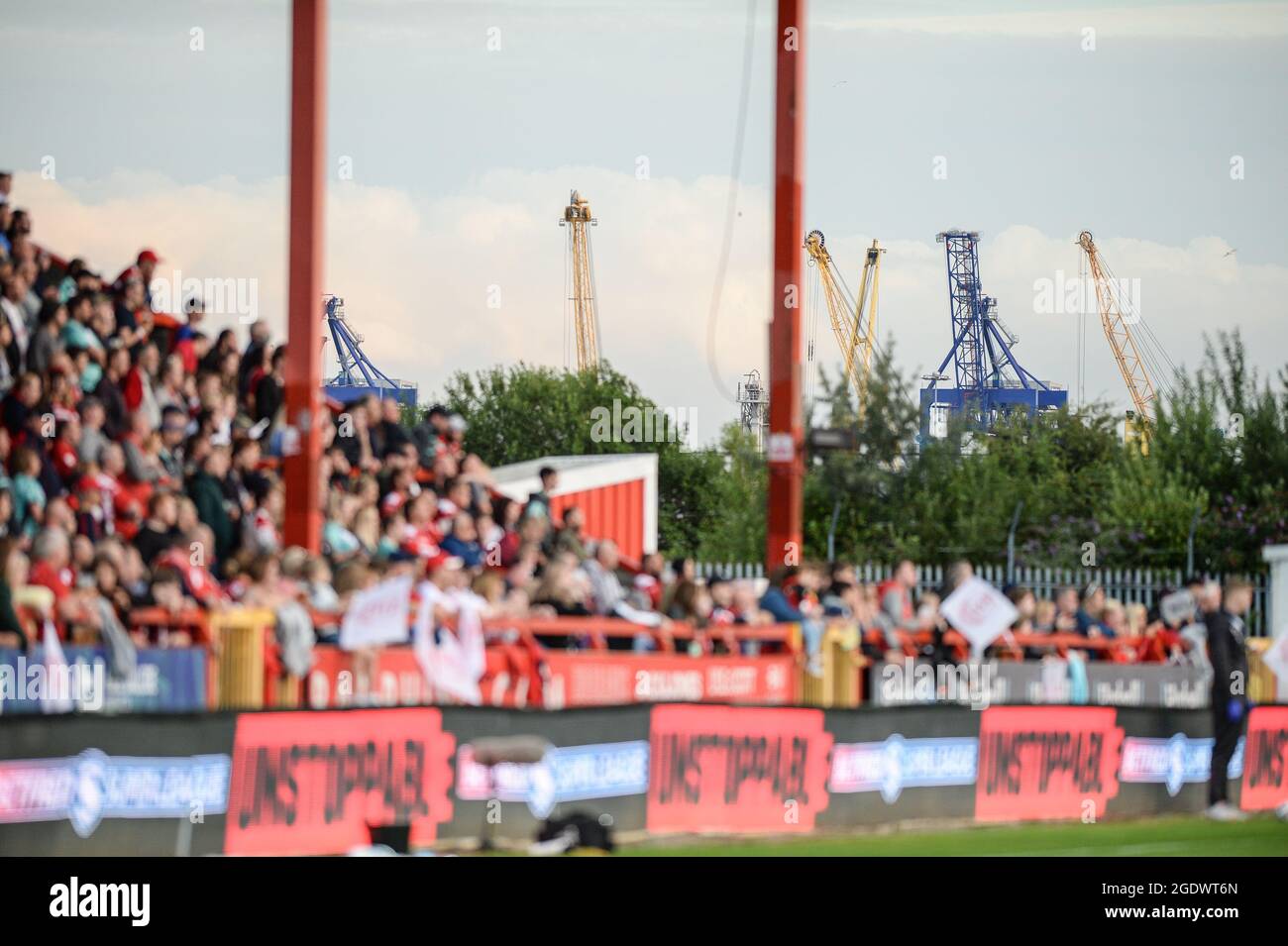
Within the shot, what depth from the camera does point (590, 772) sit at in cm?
1545

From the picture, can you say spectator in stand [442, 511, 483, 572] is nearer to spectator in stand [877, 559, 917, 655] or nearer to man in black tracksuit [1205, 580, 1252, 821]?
spectator in stand [877, 559, 917, 655]

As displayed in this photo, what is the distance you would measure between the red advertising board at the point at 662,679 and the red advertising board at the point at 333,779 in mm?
2084

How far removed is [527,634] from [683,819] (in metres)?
1.83

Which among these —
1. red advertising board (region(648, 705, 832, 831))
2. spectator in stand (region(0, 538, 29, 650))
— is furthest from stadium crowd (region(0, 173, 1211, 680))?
red advertising board (region(648, 705, 832, 831))

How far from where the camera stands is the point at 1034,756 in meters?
18.8

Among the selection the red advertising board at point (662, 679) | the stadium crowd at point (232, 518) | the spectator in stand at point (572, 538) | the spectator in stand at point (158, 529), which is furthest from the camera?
the spectator in stand at point (572, 538)

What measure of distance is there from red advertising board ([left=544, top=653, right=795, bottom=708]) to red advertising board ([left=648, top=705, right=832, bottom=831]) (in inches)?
13.1

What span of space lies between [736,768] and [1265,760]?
264 inches

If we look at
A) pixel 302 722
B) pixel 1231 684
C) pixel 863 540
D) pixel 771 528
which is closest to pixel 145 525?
pixel 302 722

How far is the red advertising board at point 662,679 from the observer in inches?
650

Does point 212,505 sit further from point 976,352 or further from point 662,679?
point 976,352

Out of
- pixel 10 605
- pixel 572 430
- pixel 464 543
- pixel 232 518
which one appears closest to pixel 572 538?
pixel 464 543

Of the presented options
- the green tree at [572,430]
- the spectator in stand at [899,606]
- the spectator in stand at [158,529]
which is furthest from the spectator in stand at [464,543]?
the green tree at [572,430]

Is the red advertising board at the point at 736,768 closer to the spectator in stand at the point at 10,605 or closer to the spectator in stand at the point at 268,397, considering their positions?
the spectator in stand at the point at 10,605
